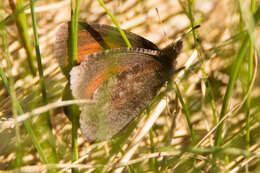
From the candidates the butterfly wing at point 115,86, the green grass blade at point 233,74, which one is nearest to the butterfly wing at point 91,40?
the butterfly wing at point 115,86

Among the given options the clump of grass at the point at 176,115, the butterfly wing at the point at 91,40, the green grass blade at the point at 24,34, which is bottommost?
the clump of grass at the point at 176,115

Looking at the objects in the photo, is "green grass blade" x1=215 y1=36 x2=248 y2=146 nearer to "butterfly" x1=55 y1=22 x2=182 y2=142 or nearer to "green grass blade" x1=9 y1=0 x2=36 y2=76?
"butterfly" x1=55 y1=22 x2=182 y2=142

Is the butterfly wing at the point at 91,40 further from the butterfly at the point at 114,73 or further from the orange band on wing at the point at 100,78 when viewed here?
the orange band on wing at the point at 100,78

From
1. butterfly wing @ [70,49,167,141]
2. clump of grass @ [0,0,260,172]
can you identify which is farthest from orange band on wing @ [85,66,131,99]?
clump of grass @ [0,0,260,172]

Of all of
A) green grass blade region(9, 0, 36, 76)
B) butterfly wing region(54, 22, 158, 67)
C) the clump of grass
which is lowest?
the clump of grass

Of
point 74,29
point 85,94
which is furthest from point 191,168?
point 74,29

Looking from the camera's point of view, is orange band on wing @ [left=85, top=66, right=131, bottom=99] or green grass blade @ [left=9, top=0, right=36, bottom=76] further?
green grass blade @ [left=9, top=0, right=36, bottom=76]

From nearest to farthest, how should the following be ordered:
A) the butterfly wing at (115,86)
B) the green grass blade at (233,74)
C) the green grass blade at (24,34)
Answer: the green grass blade at (233,74) → the butterfly wing at (115,86) → the green grass blade at (24,34)

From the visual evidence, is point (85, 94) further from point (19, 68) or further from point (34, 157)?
point (19, 68)

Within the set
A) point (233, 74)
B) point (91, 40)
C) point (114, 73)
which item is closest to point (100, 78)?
→ point (114, 73)
